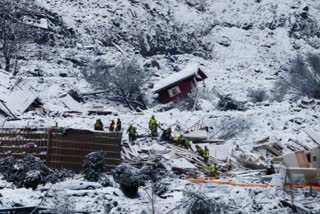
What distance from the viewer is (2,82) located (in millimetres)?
19766

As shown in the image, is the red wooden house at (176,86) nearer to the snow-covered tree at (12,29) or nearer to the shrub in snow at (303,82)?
the shrub in snow at (303,82)

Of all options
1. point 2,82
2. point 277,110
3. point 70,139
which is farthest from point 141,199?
point 277,110

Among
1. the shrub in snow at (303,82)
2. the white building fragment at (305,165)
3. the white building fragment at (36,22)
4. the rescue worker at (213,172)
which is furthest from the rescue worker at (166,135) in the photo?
the white building fragment at (36,22)

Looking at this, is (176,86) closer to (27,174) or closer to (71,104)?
(71,104)

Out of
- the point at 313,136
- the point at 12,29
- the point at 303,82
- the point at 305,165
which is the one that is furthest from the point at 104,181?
the point at 12,29

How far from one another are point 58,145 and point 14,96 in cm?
741

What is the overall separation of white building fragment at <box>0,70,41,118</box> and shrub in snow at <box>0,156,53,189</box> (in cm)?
864

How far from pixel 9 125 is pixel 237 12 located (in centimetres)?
3242

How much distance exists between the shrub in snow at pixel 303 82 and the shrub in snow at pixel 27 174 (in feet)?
64.1

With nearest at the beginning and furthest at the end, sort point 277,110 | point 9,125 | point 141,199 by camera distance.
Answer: point 141,199 < point 9,125 < point 277,110

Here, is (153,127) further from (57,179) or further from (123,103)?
(123,103)

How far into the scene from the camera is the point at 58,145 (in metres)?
13.1

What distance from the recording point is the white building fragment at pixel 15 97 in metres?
18.9

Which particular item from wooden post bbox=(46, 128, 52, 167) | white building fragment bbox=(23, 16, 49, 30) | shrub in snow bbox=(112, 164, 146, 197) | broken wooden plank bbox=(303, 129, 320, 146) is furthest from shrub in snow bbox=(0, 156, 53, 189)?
white building fragment bbox=(23, 16, 49, 30)
